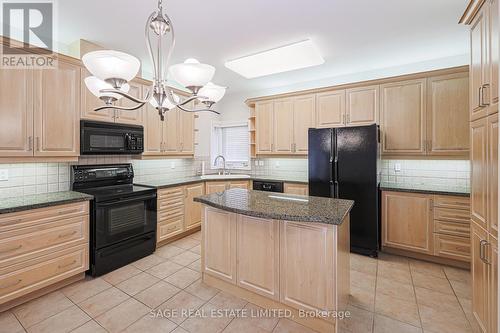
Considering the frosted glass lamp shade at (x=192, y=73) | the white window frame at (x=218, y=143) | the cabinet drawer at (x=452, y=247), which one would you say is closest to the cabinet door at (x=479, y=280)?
the cabinet drawer at (x=452, y=247)

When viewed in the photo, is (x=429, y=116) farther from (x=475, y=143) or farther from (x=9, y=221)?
(x=9, y=221)

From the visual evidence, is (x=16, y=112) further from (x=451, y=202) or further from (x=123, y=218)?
(x=451, y=202)

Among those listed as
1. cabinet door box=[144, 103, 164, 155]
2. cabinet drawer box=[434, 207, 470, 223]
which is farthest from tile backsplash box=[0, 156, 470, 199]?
cabinet drawer box=[434, 207, 470, 223]

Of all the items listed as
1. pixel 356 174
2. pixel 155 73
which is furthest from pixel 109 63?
pixel 356 174

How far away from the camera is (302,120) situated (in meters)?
4.10

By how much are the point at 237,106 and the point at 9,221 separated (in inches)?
157

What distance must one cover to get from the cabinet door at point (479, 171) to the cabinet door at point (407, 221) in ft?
4.20

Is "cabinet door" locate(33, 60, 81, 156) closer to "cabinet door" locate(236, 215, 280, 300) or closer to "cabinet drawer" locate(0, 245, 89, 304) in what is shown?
"cabinet drawer" locate(0, 245, 89, 304)

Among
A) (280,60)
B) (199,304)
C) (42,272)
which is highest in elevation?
(280,60)

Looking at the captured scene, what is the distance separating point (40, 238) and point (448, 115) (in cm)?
471

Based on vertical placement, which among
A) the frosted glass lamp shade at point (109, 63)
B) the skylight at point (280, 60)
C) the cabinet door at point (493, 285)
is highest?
the skylight at point (280, 60)

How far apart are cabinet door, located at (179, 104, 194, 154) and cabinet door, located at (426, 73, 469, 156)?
353 centimetres

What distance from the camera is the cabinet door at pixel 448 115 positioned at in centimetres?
296

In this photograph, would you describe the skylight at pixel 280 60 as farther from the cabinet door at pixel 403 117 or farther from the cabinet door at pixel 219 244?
the cabinet door at pixel 219 244
